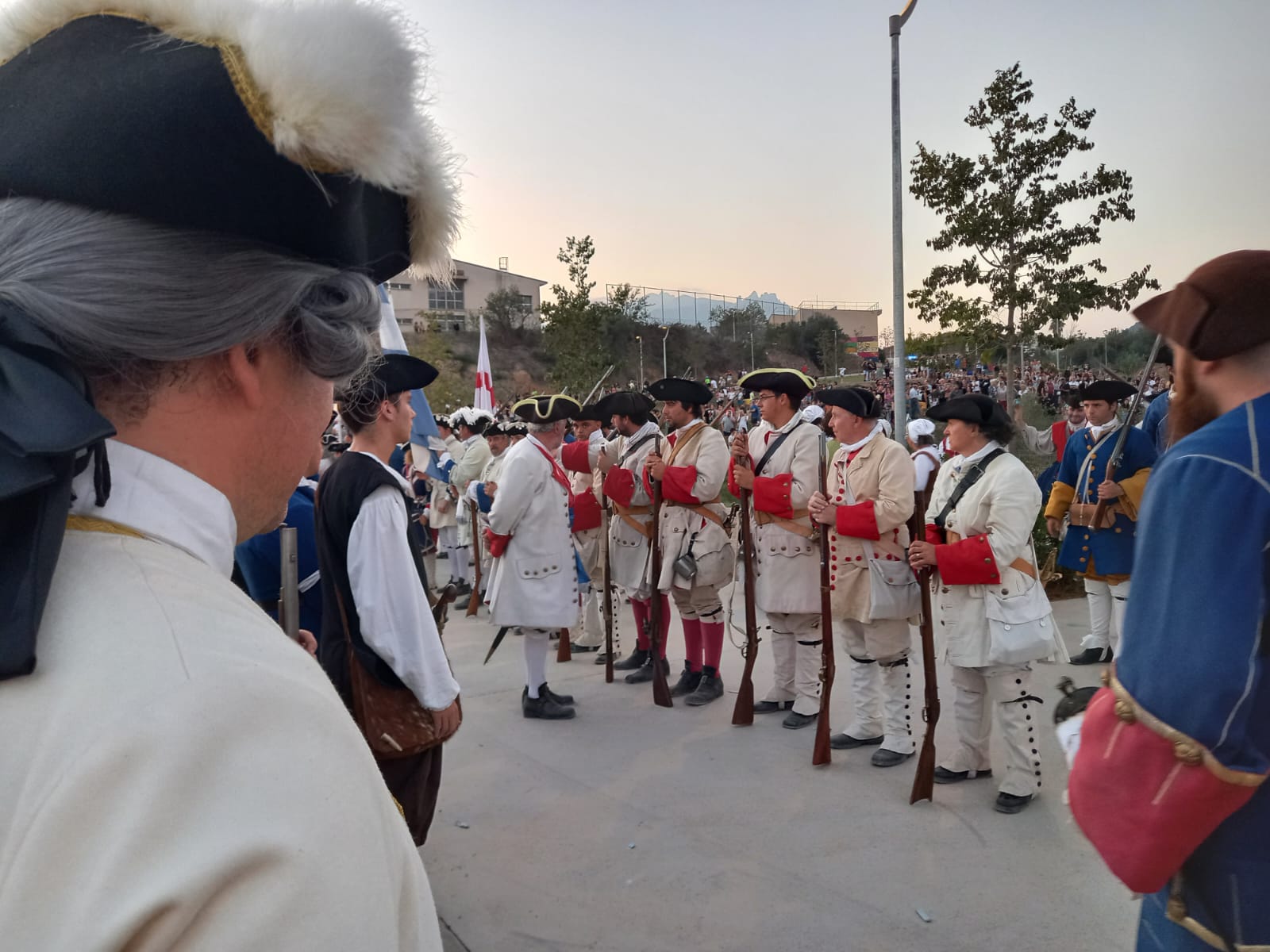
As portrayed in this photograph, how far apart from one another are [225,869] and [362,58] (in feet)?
2.52

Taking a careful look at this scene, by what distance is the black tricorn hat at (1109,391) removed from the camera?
279 inches

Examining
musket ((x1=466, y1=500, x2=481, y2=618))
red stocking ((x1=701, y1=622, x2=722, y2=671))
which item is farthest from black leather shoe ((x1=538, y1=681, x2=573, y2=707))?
musket ((x1=466, y1=500, x2=481, y2=618))

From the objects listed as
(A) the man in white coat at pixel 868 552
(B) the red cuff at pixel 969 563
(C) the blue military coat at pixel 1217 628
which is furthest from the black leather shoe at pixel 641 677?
(C) the blue military coat at pixel 1217 628

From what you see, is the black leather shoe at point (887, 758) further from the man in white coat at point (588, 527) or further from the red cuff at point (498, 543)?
the man in white coat at point (588, 527)

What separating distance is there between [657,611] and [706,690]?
0.71 metres

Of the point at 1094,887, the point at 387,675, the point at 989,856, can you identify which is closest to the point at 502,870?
the point at 387,675

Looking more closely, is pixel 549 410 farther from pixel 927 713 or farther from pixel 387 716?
pixel 387 716

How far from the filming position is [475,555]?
9.66m

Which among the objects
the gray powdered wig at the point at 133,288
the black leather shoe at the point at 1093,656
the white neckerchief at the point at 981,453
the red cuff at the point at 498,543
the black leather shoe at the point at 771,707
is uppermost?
the gray powdered wig at the point at 133,288

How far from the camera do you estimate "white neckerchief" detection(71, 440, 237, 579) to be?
0.81 metres

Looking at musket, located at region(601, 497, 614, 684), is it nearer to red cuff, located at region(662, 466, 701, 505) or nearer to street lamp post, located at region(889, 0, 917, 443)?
red cuff, located at region(662, 466, 701, 505)

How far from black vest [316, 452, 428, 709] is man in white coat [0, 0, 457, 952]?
2.34 metres

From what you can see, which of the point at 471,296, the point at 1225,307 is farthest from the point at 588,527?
the point at 471,296

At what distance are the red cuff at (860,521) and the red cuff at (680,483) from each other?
5.02 ft
